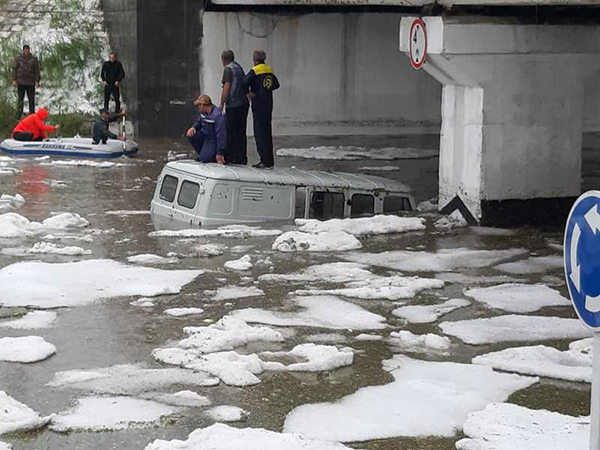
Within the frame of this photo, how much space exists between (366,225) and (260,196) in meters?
1.50

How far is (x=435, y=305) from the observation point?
10.8 metres

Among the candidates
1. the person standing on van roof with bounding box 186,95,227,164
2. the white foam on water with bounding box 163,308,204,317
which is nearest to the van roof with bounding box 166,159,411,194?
the person standing on van roof with bounding box 186,95,227,164

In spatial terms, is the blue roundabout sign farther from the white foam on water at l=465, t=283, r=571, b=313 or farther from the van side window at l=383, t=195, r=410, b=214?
the van side window at l=383, t=195, r=410, b=214

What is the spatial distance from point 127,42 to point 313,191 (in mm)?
12565

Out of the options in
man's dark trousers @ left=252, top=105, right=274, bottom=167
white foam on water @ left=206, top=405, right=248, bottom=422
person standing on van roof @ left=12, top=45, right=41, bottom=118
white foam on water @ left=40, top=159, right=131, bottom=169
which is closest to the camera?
white foam on water @ left=206, top=405, right=248, bottom=422

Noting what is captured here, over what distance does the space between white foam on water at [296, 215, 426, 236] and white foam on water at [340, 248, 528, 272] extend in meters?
1.08

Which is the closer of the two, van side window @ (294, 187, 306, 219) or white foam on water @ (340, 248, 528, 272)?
white foam on water @ (340, 248, 528, 272)

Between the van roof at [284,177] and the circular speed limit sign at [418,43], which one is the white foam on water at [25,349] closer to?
the van roof at [284,177]

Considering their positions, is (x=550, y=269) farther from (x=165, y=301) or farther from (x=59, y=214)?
(x=59, y=214)

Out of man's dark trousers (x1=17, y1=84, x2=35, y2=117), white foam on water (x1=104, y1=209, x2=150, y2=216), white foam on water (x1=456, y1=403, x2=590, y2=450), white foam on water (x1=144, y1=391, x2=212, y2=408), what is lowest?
white foam on water (x1=456, y1=403, x2=590, y2=450)

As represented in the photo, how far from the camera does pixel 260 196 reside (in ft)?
49.3

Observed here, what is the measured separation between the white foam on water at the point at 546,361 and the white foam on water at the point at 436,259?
323 cm

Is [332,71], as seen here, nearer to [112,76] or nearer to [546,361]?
[112,76]

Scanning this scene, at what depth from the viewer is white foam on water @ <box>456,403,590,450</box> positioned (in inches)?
279
